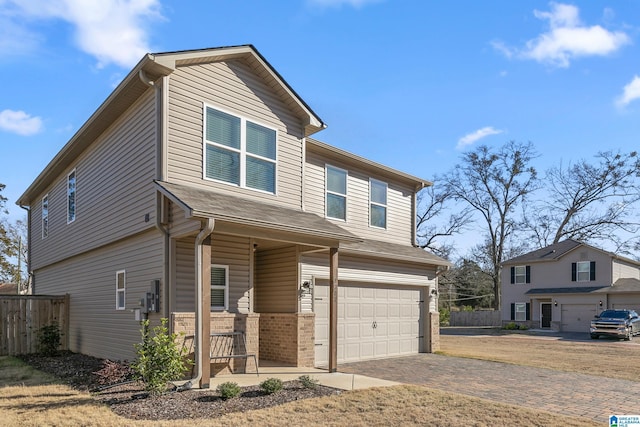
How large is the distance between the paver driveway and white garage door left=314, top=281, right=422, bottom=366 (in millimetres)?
574

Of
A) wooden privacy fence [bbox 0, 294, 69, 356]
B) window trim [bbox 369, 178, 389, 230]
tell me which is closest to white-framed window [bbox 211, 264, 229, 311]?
window trim [bbox 369, 178, 389, 230]

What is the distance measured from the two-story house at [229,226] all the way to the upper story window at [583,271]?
21808mm

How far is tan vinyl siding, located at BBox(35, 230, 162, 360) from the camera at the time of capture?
1042 centimetres

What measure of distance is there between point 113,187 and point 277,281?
4.55m

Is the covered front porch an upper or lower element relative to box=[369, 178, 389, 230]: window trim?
lower

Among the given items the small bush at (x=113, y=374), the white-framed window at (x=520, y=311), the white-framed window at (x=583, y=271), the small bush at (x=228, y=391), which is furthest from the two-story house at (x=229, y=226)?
the white-framed window at (x=520, y=311)

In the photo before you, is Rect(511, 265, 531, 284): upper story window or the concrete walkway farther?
Rect(511, 265, 531, 284): upper story window

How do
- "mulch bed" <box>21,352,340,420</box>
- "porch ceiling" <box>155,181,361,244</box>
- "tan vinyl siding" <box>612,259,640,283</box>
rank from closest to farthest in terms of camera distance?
"mulch bed" <box>21,352,340,420</box> → "porch ceiling" <box>155,181,361,244</box> → "tan vinyl siding" <box>612,259,640,283</box>

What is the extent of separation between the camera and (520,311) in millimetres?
36781

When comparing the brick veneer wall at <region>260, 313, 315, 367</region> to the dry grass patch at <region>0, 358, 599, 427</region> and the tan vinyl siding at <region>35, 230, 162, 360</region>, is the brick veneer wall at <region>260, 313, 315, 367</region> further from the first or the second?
the tan vinyl siding at <region>35, 230, 162, 360</region>

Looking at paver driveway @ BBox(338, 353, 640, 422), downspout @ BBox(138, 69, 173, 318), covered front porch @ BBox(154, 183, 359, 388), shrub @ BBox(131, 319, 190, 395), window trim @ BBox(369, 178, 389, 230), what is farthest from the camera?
window trim @ BBox(369, 178, 389, 230)

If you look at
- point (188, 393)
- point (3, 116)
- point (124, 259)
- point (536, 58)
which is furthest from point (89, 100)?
point (3, 116)

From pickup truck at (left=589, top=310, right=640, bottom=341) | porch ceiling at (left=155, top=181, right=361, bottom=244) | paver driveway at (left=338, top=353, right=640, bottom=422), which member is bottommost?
pickup truck at (left=589, top=310, right=640, bottom=341)

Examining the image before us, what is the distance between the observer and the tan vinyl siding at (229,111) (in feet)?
33.0
